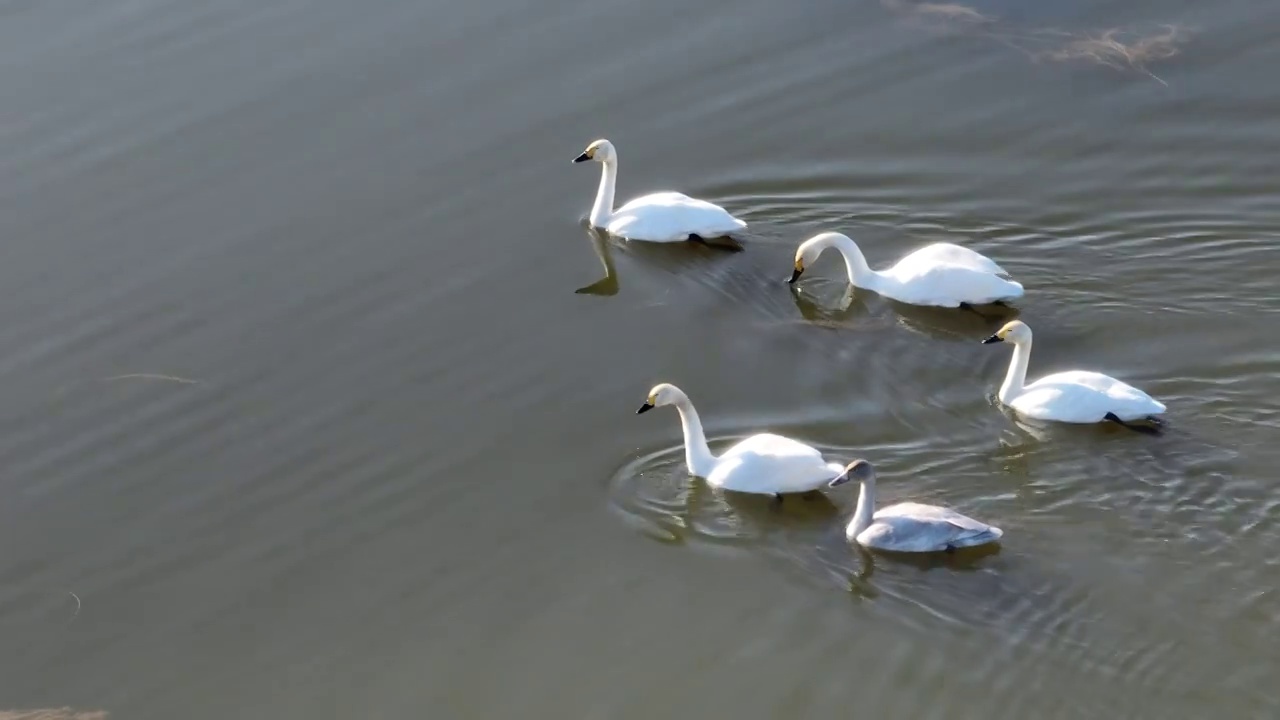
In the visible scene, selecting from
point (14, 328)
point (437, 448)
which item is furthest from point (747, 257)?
point (14, 328)

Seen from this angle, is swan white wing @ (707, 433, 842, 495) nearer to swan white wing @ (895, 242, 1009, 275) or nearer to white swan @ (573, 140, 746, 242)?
swan white wing @ (895, 242, 1009, 275)

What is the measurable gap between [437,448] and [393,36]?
6.12 meters

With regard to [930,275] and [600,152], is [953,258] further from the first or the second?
[600,152]

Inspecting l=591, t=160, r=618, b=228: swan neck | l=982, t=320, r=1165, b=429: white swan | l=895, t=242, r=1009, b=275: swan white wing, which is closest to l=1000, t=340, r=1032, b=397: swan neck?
l=982, t=320, r=1165, b=429: white swan

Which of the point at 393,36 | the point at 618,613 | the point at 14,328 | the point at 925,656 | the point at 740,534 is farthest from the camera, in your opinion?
the point at 393,36

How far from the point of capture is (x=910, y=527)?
31.4 feet

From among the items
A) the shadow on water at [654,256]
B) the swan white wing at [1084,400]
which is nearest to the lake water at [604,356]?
the shadow on water at [654,256]

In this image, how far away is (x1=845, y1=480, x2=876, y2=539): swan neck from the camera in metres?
9.70

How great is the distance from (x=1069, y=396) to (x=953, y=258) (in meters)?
1.75

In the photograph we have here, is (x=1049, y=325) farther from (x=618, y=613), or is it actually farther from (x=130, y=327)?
(x=130, y=327)

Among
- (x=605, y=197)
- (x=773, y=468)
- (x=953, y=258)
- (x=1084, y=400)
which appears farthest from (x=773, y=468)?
(x=605, y=197)

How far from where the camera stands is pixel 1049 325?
38.6ft

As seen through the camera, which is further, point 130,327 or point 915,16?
point 915,16

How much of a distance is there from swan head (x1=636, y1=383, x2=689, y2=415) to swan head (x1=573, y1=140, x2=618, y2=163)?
319 centimetres
